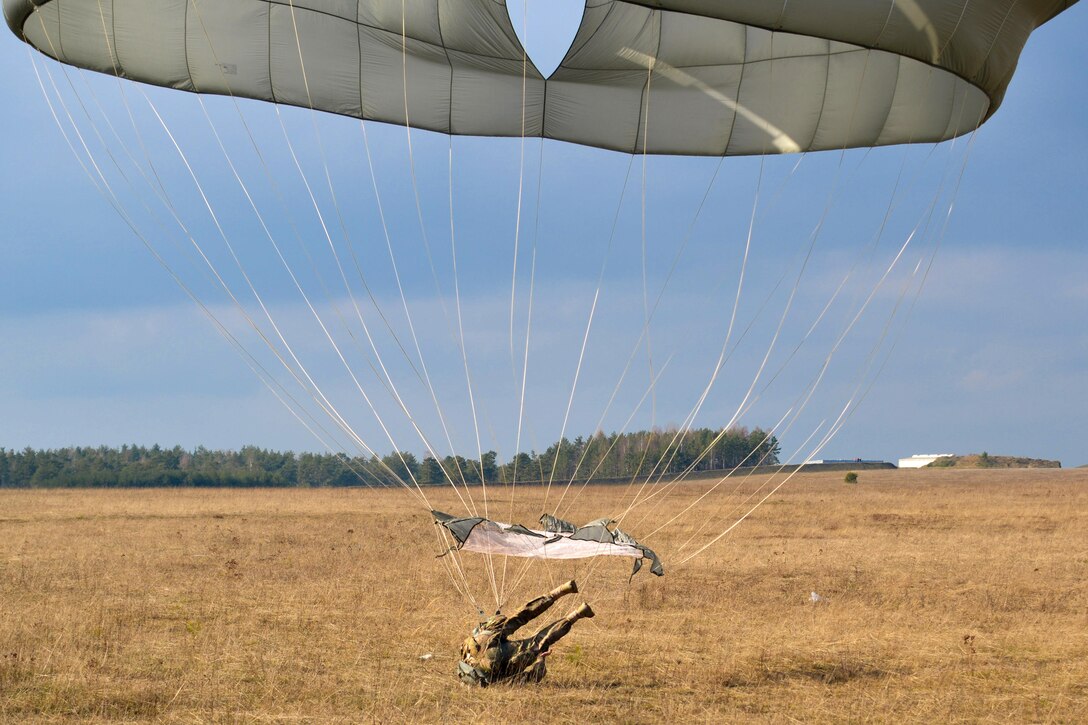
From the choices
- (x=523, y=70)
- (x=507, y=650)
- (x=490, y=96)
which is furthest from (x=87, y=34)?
(x=507, y=650)

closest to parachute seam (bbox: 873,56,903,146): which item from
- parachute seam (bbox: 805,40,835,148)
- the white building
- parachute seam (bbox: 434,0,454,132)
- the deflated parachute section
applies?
parachute seam (bbox: 805,40,835,148)

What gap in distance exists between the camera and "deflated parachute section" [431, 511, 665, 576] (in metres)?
8.45

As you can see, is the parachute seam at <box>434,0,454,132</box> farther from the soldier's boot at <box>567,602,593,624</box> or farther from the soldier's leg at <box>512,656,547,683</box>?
the soldier's leg at <box>512,656,547,683</box>

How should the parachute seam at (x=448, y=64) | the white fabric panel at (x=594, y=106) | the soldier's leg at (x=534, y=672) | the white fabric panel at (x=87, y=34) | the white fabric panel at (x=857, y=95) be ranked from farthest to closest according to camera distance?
1. the white fabric panel at (x=594, y=106)
2. the white fabric panel at (x=857, y=95)
3. the white fabric panel at (x=87, y=34)
4. the parachute seam at (x=448, y=64)
5. the soldier's leg at (x=534, y=672)

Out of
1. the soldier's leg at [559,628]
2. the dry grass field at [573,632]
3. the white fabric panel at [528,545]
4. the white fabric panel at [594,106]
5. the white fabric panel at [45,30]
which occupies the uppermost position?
the white fabric panel at [45,30]

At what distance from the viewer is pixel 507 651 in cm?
911

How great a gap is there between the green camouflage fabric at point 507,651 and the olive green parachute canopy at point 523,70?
19.1ft

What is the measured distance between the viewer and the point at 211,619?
12336 millimetres

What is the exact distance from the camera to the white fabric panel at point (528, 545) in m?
8.63

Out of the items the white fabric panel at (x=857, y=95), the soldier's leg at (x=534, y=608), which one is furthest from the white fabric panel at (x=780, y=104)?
the soldier's leg at (x=534, y=608)

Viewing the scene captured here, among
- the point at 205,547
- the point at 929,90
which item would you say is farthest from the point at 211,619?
the point at 929,90

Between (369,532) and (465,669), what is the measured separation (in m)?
14.9

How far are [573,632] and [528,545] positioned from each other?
3.68m

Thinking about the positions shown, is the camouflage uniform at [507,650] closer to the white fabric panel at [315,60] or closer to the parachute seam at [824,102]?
the white fabric panel at [315,60]
